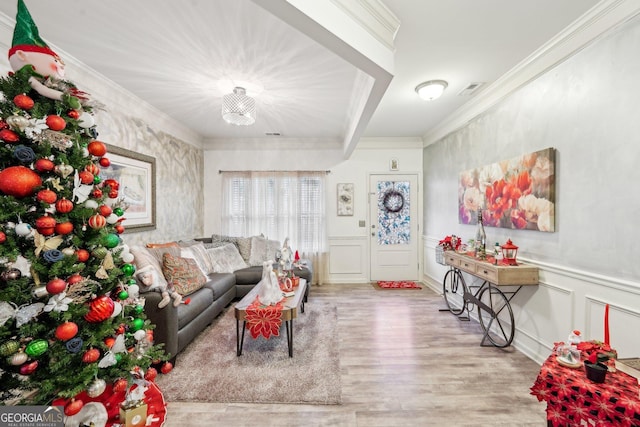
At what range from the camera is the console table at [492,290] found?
2361 mm

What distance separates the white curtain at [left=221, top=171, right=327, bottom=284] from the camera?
16.0 ft

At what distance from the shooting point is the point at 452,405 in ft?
6.07

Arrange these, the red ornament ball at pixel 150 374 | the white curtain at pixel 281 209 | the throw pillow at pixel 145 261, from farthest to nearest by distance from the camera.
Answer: the white curtain at pixel 281 209
the throw pillow at pixel 145 261
the red ornament ball at pixel 150 374

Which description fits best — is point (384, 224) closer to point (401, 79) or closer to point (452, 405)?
point (401, 79)

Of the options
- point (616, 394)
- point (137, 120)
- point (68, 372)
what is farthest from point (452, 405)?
point (137, 120)

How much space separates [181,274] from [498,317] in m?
3.47

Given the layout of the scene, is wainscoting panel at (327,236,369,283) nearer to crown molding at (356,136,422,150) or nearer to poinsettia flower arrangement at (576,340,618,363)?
crown molding at (356,136,422,150)

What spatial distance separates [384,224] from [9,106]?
475cm

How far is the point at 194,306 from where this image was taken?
104 inches

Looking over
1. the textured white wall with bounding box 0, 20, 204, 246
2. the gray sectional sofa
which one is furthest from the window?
the gray sectional sofa

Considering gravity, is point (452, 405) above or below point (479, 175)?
below

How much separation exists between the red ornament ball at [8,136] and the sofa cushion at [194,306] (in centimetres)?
185

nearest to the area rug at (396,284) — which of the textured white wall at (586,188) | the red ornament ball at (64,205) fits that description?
the textured white wall at (586,188)

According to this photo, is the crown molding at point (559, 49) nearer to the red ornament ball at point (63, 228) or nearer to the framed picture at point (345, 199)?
the framed picture at point (345, 199)
